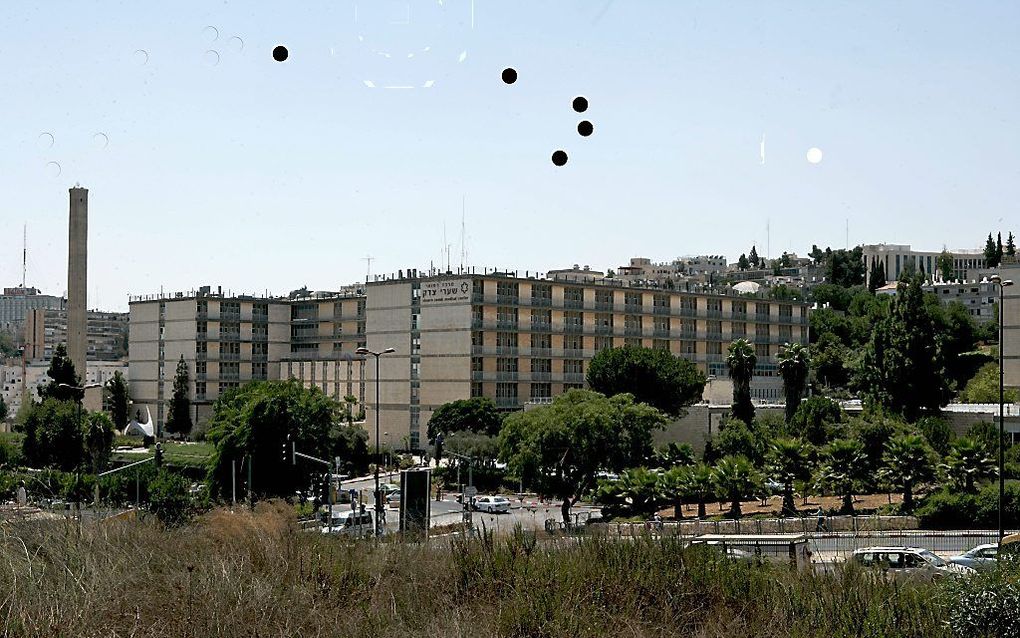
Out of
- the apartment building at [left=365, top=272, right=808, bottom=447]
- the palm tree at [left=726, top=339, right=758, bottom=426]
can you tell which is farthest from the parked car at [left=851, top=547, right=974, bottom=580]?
the apartment building at [left=365, top=272, right=808, bottom=447]

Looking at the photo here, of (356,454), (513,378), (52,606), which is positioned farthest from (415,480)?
(513,378)

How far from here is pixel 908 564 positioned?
2369cm

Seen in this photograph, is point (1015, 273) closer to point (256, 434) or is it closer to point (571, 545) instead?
point (256, 434)

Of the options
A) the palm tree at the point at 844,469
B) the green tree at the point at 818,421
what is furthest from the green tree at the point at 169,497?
the green tree at the point at 818,421

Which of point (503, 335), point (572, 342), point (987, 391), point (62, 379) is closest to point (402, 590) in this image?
point (987, 391)

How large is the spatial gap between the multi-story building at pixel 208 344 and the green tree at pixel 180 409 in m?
1.33

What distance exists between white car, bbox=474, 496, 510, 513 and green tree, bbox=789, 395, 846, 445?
12.8m

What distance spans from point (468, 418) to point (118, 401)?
37.3 meters

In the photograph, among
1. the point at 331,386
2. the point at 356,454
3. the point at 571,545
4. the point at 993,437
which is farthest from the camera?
the point at 331,386

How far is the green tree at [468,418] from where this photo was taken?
70812mm

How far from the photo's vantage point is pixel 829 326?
11644cm

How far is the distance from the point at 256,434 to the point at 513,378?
32.8m

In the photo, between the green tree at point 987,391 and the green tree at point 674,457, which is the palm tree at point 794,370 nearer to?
the green tree at point 987,391

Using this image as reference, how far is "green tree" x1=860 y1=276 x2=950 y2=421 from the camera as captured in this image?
57531 millimetres
